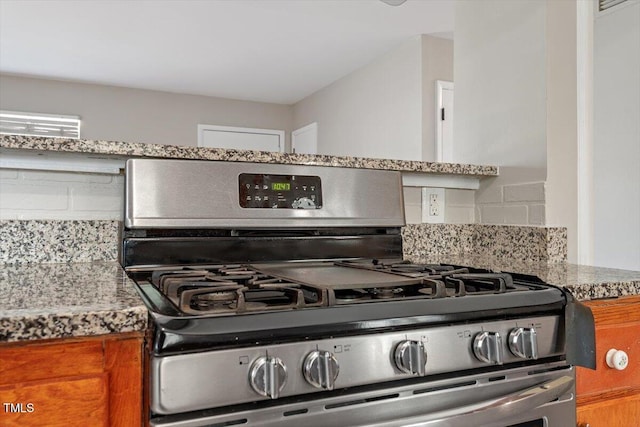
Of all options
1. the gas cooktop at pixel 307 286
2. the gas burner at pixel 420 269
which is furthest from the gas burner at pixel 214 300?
the gas burner at pixel 420 269

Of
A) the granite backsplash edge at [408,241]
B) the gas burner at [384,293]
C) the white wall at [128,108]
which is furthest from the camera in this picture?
the white wall at [128,108]

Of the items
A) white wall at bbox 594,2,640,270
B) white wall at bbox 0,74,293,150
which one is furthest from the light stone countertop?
white wall at bbox 0,74,293,150

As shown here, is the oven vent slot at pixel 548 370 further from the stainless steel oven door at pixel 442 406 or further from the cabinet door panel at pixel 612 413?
the cabinet door panel at pixel 612 413

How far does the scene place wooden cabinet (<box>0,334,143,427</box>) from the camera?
0.63 m

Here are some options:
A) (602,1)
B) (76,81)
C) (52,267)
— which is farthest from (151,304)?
(76,81)

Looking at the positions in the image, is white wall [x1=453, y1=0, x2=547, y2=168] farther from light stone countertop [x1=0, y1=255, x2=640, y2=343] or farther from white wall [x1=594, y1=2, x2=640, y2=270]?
white wall [x1=594, y1=2, x2=640, y2=270]

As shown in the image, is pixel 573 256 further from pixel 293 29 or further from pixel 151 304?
pixel 293 29

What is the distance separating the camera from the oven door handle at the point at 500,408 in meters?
0.81

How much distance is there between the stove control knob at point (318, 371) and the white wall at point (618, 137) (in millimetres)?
1983

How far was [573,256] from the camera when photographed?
1.48 metres

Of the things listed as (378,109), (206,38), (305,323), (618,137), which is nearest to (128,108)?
(206,38)

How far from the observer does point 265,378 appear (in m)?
0.67

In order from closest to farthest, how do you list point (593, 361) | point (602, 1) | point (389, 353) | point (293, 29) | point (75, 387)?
1. point (75, 387)
2. point (389, 353)
3. point (593, 361)
4. point (602, 1)
5. point (293, 29)

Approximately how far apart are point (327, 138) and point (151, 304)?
13.2 feet
